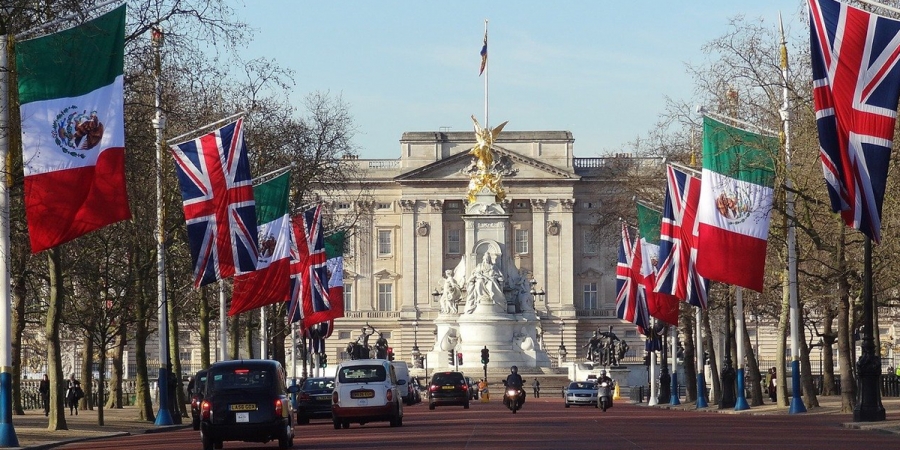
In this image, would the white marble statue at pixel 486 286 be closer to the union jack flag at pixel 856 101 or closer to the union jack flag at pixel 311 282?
the union jack flag at pixel 311 282

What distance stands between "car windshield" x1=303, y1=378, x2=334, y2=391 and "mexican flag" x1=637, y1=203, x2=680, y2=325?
11.1m

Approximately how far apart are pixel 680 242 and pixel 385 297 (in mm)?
111845

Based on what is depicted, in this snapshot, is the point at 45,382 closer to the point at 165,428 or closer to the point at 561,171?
the point at 165,428

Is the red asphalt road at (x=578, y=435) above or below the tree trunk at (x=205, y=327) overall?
below

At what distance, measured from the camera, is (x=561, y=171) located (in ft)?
522

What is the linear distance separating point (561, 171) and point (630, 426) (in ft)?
383

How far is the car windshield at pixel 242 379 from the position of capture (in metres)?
32.7

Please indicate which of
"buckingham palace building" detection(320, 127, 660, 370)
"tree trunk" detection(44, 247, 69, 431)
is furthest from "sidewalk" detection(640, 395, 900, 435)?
"buckingham palace building" detection(320, 127, 660, 370)

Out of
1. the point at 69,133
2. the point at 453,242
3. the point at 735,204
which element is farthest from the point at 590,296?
the point at 69,133

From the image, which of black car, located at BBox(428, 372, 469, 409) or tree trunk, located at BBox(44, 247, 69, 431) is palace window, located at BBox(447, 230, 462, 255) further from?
tree trunk, located at BBox(44, 247, 69, 431)

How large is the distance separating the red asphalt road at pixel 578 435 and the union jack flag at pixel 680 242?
442cm

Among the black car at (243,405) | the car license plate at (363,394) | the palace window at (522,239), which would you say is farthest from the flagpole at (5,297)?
the palace window at (522,239)

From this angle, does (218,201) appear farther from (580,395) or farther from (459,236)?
(459,236)

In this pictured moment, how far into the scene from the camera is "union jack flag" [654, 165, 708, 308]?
51625 millimetres
